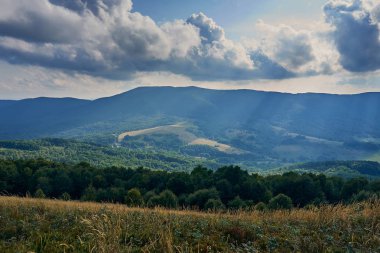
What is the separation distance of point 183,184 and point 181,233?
6702 cm

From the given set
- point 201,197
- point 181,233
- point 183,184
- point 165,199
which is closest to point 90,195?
point 165,199

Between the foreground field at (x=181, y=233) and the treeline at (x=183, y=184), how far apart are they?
54171 millimetres

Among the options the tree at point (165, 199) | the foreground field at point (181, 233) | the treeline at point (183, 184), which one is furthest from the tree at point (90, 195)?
the foreground field at point (181, 233)

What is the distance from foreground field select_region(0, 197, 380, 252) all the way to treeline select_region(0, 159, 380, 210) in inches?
2133

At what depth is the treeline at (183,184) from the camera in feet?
238

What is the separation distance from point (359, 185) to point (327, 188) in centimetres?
719

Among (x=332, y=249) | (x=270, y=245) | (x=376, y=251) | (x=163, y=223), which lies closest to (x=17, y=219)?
(x=163, y=223)

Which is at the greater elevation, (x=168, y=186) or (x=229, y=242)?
(x=229, y=242)

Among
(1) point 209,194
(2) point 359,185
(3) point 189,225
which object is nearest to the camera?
(3) point 189,225

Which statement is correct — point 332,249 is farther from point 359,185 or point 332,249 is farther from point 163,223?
point 359,185

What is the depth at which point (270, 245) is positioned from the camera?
1028 cm

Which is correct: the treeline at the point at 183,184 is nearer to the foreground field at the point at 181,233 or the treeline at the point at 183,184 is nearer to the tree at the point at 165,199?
the tree at the point at 165,199

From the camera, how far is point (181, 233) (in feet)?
35.3

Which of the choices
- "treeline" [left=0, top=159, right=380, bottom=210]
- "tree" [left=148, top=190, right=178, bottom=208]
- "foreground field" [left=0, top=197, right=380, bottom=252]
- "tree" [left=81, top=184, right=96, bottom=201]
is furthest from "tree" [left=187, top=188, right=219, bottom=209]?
"foreground field" [left=0, top=197, right=380, bottom=252]
